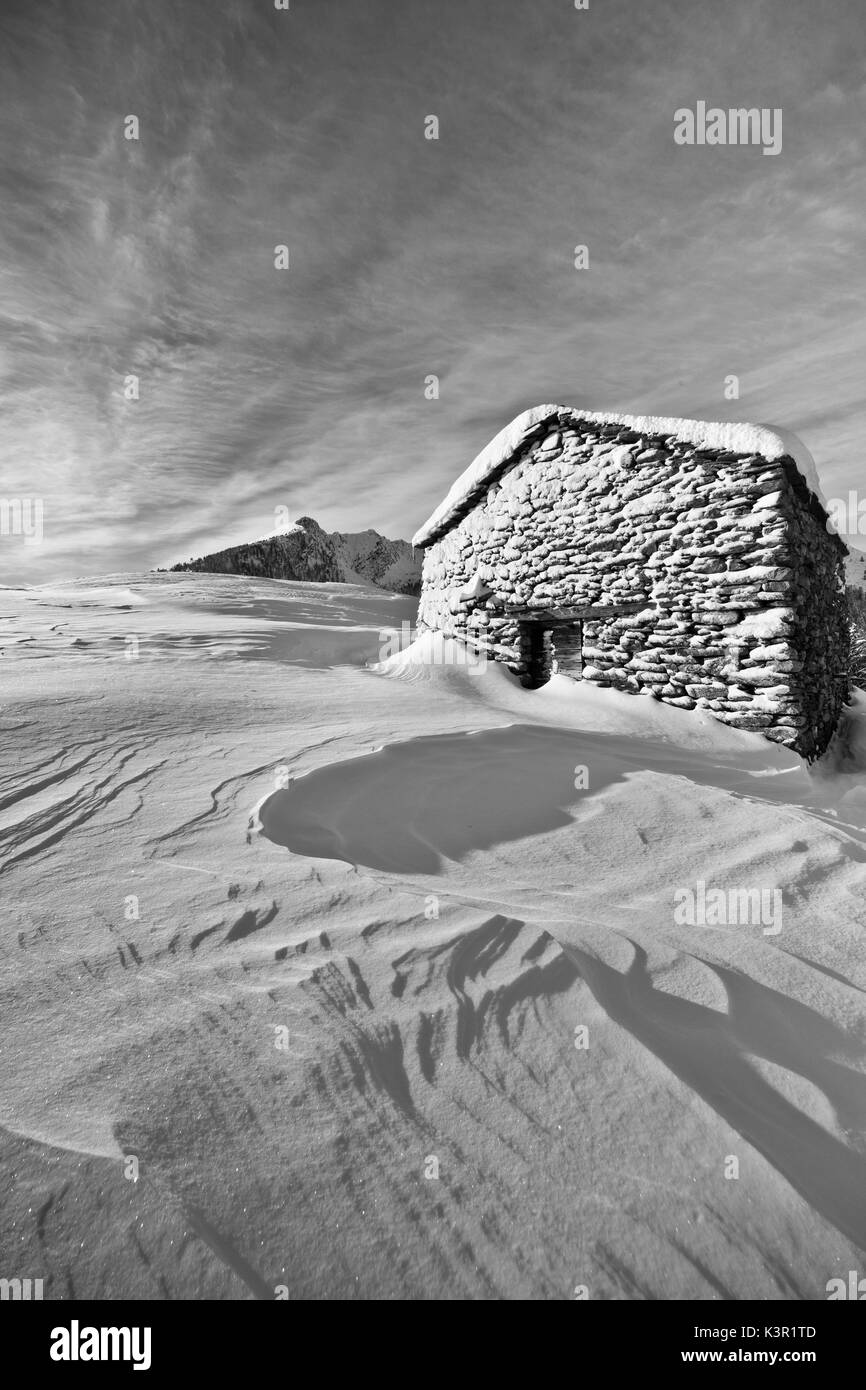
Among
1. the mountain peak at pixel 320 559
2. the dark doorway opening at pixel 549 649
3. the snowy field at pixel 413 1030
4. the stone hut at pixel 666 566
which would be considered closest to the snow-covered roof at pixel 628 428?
the stone hut at pixel 666 566

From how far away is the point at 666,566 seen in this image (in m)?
5.87

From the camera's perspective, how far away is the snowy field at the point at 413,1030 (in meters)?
1.20

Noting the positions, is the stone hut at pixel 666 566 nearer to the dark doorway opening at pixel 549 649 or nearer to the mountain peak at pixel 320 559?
the dark doorway opening at pixel 549 649

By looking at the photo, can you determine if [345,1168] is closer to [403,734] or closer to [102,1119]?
[102,1119]

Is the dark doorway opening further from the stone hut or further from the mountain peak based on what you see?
the mountain peak

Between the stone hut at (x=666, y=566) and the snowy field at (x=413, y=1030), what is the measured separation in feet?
6.97

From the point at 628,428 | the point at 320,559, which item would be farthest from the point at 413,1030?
the point at 320,559

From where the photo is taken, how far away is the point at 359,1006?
68.6 inches

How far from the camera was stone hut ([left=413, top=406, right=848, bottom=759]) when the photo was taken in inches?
206

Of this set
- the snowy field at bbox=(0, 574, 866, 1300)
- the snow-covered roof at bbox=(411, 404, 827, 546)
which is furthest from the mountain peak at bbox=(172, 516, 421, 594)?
the snowy field at bbox=(0, 574, 866, 1300)

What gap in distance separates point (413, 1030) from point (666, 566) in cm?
540

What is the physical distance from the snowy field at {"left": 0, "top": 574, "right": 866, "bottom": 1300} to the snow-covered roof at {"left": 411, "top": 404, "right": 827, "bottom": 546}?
3547 mm
